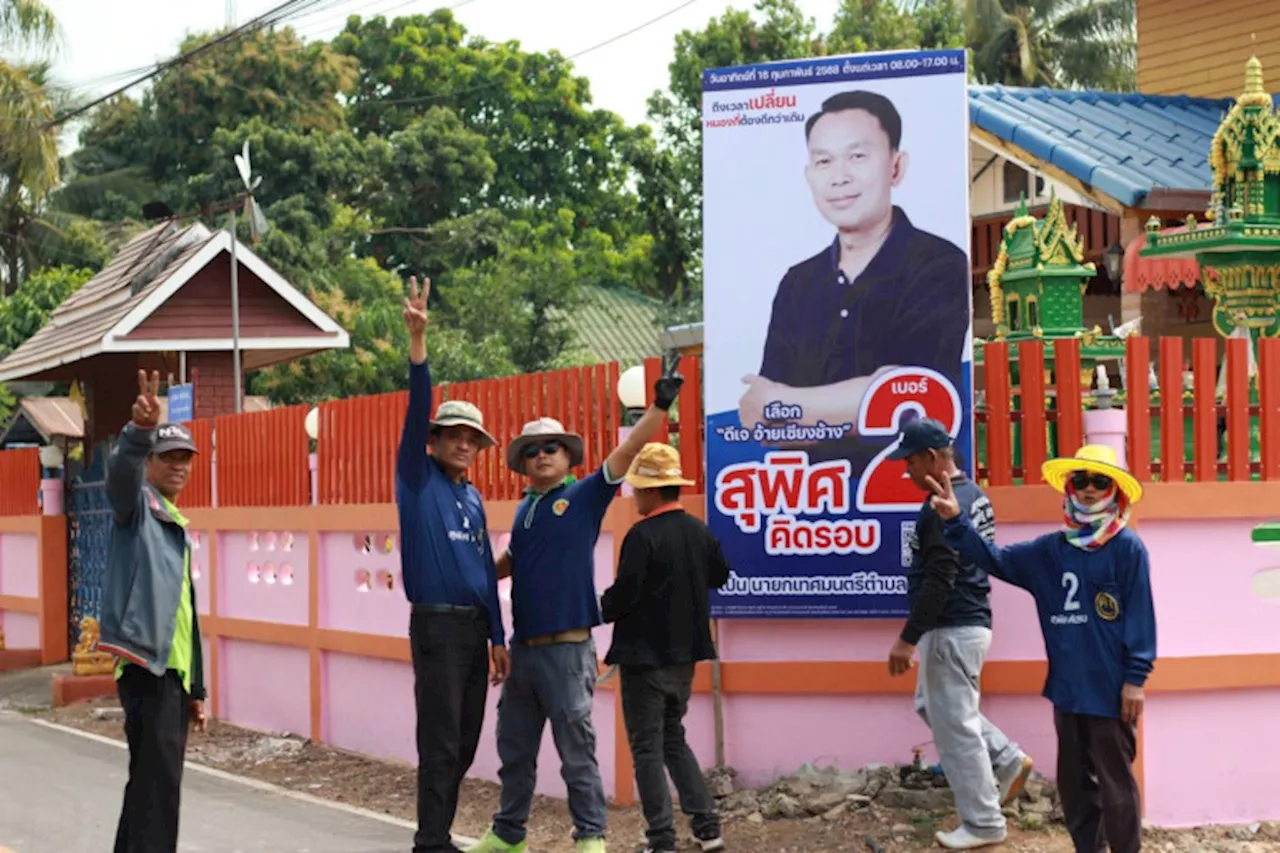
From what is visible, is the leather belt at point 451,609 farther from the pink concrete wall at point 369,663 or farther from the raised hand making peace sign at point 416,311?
the pink concrete wall at point 369,663

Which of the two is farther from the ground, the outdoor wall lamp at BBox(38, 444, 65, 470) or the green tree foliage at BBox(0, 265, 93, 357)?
the green tree foliage at BBox(0, 265, 93, 357)

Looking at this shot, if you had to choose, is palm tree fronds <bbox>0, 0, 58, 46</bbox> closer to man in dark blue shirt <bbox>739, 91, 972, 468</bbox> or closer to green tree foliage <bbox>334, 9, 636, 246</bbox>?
green tree foliage <bbox>334, 9, 636, 246</bbox>

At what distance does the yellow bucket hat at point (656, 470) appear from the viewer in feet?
28.2

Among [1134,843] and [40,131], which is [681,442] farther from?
[40,131]

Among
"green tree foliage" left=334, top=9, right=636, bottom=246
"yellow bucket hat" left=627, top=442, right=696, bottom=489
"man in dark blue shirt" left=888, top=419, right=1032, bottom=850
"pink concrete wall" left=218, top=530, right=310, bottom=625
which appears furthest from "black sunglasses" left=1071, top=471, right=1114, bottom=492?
"green tree foliage" left=334, top=9, right=636, bottom=246

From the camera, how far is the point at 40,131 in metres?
33.2

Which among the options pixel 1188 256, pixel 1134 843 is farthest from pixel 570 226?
pixel 1134 843

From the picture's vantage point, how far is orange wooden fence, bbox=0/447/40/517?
20828mm

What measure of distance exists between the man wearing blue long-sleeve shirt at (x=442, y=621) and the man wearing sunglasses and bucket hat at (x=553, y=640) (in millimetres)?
195

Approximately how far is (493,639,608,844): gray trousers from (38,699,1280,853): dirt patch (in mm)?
801

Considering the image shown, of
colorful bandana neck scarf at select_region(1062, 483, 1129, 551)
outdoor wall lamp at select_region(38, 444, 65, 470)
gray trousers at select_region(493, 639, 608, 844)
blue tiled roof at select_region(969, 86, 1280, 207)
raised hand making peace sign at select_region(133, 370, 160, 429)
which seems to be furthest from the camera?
outdoor wall lamp at select_region(38, 444, 65, 470)

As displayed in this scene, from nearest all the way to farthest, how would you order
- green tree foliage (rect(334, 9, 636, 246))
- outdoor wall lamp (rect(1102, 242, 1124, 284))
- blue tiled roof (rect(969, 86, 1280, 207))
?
blue tiled roof (rect(969, 86, 1280, 207)) < outdoor wall lamp (rect(1102, 242, 1124, 284)) < green tree foliage (rect(334, 9, 636, 246))

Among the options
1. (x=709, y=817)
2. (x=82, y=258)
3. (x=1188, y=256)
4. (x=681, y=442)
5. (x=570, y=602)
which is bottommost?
(x=709, y=817)

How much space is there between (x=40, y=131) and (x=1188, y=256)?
24426 millimetres
